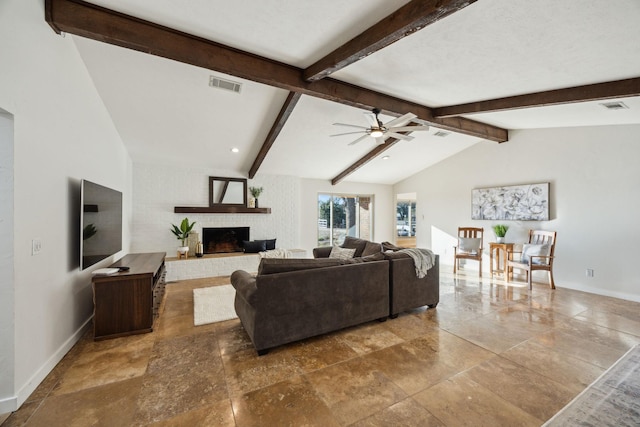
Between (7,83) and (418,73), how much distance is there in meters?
3.69

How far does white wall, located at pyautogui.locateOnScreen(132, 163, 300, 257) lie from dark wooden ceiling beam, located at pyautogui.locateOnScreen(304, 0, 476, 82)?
13.7 feet

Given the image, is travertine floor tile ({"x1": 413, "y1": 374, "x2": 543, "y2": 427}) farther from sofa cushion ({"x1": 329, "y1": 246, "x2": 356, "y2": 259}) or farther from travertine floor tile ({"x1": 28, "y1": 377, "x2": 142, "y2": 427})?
sofa cushion ({"x1": 329, "y1": 246, "x2": 356, "y2": 259})

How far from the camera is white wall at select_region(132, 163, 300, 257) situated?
5406mm

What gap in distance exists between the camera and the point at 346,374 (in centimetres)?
218

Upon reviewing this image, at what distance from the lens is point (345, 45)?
2.62m

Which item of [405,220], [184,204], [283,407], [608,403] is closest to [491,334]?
[608,403]

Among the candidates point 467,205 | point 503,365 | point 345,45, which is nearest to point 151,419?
point 503,365

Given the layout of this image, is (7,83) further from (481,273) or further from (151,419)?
(481,273)

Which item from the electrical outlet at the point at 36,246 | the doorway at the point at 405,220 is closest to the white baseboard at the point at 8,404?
the electrical outlet at the point at 36,246

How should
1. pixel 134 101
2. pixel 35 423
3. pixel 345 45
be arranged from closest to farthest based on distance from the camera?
pixel 35 423, pixel 345 45, pixel 134 101

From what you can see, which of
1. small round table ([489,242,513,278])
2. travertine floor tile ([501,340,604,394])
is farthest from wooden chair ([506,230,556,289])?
travertine floor tile ([501,340,604,394])

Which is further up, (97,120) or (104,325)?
(97,120)

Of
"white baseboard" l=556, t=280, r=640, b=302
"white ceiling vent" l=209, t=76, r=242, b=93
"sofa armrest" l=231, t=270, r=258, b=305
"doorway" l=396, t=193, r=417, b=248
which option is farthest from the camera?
"doorway" l=396, t=193, r=417, b=248

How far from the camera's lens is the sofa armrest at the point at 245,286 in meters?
2.48
